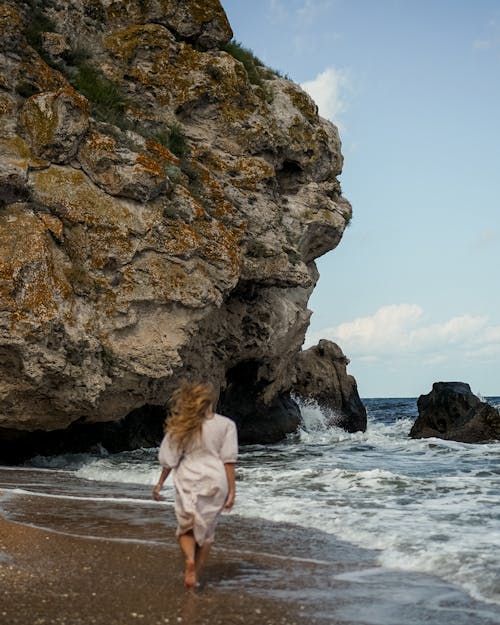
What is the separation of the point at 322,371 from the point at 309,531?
70.0 feet

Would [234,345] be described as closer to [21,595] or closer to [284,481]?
[284,481]

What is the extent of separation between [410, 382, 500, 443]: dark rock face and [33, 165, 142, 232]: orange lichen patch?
13454 millimetres

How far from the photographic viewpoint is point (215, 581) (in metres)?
6.30

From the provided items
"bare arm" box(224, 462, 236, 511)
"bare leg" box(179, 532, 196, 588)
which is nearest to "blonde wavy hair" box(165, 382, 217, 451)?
"bare arm" box(224, 462, 236, 511)

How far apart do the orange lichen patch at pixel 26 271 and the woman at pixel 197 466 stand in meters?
7.49

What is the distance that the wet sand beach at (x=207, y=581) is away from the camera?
212 inches

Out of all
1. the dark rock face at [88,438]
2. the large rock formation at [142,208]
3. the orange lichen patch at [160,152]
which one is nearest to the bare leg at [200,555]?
the large rock formation at [142,208]

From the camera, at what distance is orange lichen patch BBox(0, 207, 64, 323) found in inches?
501

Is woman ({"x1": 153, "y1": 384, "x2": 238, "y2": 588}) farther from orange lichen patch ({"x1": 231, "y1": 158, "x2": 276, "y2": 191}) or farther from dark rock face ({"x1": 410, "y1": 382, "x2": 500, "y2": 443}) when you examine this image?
dark rock face ({"x1": 410, "y1": 382, "x2": 500, "y2": 443})

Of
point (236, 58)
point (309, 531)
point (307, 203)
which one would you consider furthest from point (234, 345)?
point (309, 531)

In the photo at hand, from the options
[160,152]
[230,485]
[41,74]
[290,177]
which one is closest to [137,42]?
[41,74]

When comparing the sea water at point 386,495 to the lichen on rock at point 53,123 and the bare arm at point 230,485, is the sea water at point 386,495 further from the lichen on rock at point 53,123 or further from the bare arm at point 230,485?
the lichen on rock at point 53,123

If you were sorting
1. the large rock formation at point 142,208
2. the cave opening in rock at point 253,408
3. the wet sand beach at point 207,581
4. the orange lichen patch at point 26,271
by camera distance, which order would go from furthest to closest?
the cave opening in rock at point 253,408
the large rock formation at point 142,208
the orange lichen patch at point 26,271
the wet sand beach at point 207,581

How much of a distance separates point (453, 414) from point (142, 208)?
Answer: 15.8 m
